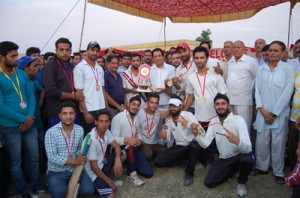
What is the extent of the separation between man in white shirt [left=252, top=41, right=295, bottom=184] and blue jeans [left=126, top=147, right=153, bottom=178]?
2.00 metres

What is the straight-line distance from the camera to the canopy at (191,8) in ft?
22.2

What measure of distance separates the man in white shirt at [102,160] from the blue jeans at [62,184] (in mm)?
86

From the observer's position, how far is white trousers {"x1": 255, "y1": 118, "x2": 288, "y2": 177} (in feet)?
14.1

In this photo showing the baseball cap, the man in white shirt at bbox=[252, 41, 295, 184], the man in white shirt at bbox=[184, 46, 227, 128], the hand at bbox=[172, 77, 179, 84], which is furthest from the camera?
the hand at bbox=[172, 77, 179, 84]

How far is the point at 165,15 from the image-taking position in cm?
840

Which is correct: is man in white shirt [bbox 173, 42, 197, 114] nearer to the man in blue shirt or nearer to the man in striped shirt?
A: the man in striped shirt

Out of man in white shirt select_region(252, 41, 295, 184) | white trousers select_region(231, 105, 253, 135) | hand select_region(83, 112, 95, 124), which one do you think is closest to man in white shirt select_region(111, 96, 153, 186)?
hand select_region(83, 112, 95, 124)

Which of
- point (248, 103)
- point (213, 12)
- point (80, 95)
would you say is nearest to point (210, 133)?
point (248, 103)

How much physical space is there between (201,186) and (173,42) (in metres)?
11.5

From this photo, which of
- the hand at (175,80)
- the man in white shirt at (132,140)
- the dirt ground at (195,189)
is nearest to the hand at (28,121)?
the dirt ground at (195,189)

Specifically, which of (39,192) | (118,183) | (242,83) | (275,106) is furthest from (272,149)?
(39,192)

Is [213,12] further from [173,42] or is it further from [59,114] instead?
[173,42]

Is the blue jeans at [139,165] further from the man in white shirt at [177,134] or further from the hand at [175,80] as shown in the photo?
the hand at [175,80]

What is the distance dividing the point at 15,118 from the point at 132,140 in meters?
1.92
